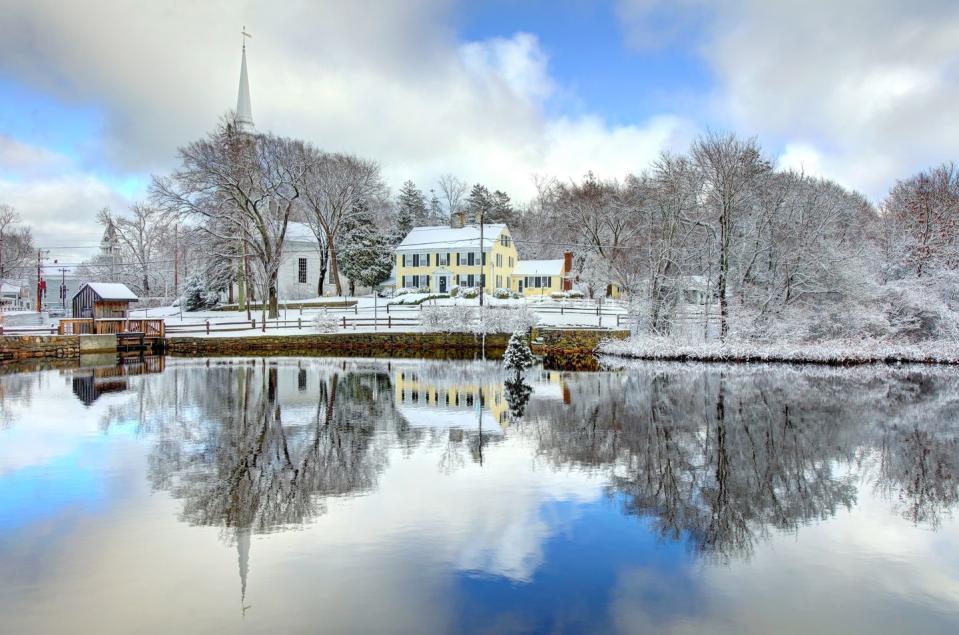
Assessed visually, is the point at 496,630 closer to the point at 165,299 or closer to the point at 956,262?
the point at 956,262

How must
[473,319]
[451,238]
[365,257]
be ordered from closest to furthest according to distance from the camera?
[473,319]
[451,238]
[365,257]

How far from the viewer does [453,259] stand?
5903cm

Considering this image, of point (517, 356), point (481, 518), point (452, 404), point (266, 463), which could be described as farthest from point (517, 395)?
point (481, 518)

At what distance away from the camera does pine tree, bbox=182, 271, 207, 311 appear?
Answer: 172 ft

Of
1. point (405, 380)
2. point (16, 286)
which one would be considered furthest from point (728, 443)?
point (16, 286)

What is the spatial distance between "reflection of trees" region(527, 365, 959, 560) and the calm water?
65 millimetres

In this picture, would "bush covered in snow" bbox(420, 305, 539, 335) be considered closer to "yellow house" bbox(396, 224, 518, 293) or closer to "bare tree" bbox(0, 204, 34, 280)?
"yellow house" bbox(396, 224, 518, 293)

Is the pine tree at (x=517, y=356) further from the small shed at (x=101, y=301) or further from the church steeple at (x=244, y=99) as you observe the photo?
the church steeple at (x=244, y=99)

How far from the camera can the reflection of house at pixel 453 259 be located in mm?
58375

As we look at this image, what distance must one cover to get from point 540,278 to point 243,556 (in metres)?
54.9

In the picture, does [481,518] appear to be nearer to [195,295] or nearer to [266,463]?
[266,463]

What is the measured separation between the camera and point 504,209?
87625 mm

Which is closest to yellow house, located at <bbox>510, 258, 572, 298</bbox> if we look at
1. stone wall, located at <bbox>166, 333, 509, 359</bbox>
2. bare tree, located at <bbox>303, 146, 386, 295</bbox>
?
bare tree, located at <bbox>303, 146, 386, 295</bbox>

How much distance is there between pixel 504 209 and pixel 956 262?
2279 inches
